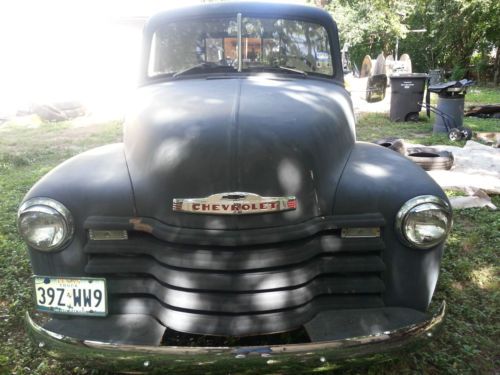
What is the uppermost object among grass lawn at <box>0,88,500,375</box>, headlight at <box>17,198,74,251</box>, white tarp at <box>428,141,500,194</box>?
headlight at <box>17,198,74,251</box>

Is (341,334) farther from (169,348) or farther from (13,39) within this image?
(13,39)

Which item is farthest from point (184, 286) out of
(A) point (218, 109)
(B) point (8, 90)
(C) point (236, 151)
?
(B) point (8, 90)

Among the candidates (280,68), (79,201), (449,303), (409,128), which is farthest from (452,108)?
(79,201)

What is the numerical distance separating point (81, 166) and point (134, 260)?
73cm

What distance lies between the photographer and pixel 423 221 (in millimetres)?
2236

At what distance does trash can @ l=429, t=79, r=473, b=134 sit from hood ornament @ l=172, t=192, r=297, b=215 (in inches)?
305

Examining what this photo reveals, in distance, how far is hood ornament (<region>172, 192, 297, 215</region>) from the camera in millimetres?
2084

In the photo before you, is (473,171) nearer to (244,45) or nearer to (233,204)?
(244,45)

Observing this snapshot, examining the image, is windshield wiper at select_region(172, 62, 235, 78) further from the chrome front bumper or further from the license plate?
the chrome front bumper

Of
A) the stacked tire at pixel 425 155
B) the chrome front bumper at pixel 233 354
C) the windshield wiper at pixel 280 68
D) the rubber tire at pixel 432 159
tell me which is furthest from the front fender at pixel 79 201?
the rubber tire at pixel 432 159

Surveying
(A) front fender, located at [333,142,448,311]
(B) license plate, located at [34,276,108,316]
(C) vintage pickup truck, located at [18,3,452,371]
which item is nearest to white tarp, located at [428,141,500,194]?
(C) vintage pickup truck, located at [18,3,452,371]

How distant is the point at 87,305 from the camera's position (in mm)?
2197

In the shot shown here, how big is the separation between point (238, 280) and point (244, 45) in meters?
2.09

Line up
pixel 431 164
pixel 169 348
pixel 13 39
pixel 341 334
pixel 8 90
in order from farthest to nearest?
1. pixel 13 39
2. pixel 8 90
3. pixel 431 164
4. pixel 341 334
5. pixel 169 348
